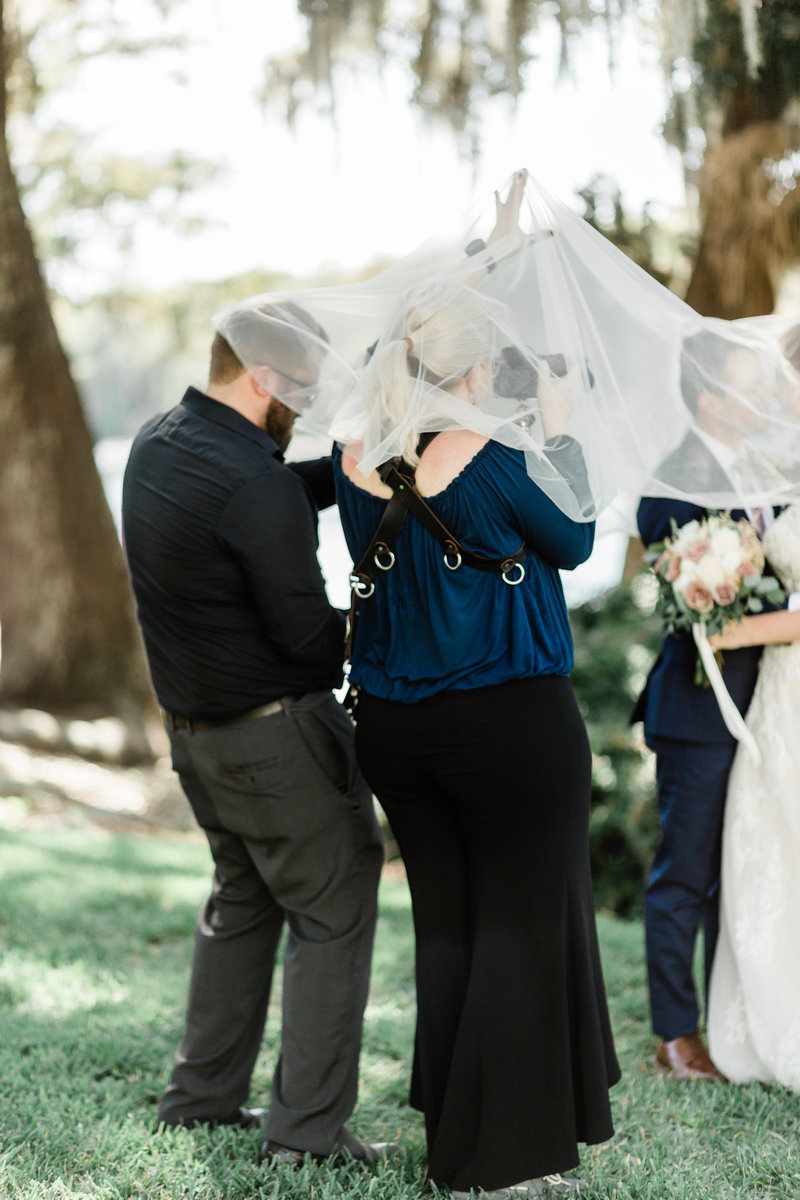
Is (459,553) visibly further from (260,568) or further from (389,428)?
(260,568)

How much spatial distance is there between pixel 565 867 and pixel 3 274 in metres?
7.33

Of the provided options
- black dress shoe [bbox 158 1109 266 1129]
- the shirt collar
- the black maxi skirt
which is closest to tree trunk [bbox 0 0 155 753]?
black dress shoe [bbox 158 1109 266 1129]

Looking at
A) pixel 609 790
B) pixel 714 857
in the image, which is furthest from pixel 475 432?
pixel 609 790

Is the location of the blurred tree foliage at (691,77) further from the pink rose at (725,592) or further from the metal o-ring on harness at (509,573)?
the metal o-ring on harness at (509,573)

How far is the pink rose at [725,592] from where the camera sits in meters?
3.39

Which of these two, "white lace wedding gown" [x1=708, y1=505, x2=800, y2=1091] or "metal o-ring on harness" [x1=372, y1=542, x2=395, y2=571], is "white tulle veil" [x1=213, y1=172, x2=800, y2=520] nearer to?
"metal o-ring on harness" [x1=372, y1=542, x2=395, y2=571]

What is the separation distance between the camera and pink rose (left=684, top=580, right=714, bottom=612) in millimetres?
3420

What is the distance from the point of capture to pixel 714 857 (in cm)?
372

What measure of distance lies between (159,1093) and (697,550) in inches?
91.6

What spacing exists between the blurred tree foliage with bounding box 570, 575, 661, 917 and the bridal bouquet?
2.63 meters

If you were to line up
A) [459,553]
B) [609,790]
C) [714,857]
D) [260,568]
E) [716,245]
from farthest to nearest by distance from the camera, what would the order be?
[716,245]
[609,790]
[714,857]
[260,568]
[459,553]

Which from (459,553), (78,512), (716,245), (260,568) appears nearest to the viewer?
(459,553)

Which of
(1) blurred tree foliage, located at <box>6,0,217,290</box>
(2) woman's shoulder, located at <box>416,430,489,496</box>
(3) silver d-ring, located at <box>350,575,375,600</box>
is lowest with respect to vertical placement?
(3) silver d-ring, located at <box>350,575,375,600</box>

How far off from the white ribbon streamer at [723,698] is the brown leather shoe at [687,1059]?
95 centimetres
